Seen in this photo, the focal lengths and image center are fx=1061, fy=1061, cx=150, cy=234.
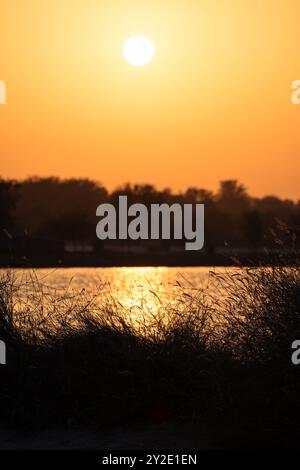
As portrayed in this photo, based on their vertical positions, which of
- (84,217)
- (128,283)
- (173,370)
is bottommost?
(173,370)

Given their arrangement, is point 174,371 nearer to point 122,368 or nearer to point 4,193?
point 122,368

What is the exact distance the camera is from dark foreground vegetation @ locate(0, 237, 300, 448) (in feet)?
39.2

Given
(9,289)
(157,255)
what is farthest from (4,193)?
(9,289)

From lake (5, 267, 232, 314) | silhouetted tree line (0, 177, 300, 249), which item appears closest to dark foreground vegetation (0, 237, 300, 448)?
lake (5, 267, 232, 314)

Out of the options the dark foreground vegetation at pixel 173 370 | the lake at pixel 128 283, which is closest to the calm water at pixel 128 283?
the lake at pixel 128 283

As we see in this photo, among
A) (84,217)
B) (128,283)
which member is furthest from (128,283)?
(84,217)

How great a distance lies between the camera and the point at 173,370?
43.3ft

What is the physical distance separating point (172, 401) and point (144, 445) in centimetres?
107

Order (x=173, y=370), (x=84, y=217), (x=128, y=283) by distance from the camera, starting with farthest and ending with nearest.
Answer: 1. (x=84, y=217)
2. (x=128, y=283)
3. (x=173, y=370)

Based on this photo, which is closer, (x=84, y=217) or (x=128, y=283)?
(x=128, y=283)

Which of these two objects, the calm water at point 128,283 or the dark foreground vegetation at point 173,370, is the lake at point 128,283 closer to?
the calm water at point 128,283

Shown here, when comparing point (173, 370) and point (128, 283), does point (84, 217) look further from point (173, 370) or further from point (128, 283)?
point (173, 370)

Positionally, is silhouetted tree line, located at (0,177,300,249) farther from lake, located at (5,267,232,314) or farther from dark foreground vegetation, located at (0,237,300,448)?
dark foreground vegetation, located at (0,237,300,448)

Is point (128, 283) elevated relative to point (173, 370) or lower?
elevated
